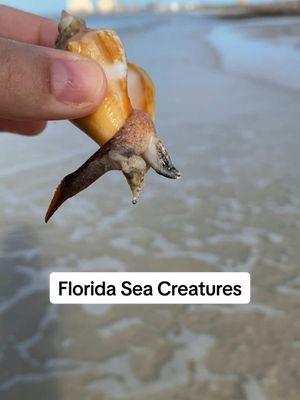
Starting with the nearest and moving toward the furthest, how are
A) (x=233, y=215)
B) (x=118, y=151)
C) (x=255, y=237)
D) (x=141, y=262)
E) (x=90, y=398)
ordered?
1. (x=118, y=151)
2. (x=90, y=398)
3. (x=141, y=262)
4. (x=255, y=237)
5. (x=233, y=215)

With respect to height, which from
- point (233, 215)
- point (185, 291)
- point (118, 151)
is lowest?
point (233, 215)

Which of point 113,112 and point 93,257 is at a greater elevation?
point 113,112

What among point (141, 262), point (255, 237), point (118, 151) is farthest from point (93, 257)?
point (118, 151)

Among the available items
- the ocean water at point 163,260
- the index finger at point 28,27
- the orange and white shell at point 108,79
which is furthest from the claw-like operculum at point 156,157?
the index finger at point 28,27

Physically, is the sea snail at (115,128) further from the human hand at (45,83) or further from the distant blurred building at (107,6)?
the distant blurred building at (107,6)

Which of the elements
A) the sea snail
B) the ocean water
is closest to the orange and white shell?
the sea snail

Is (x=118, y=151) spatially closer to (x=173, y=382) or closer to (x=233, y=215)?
(x=173, y=382)

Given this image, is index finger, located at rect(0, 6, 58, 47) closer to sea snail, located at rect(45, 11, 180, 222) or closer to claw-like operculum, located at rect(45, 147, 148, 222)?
sea snail, located at rect(45, 11, 180, 222)
